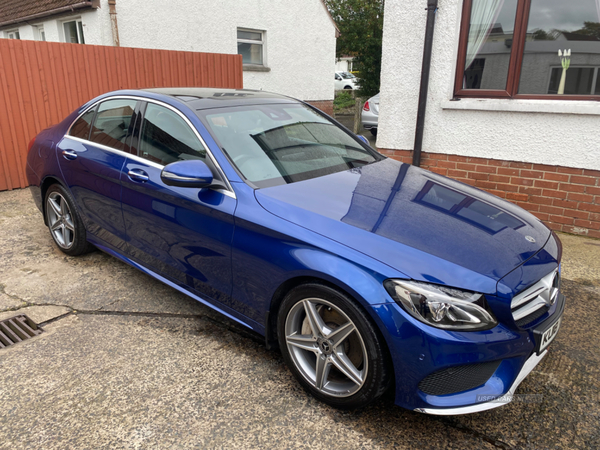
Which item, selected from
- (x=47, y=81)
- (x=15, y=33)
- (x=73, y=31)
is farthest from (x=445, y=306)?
(x=15, y=33)

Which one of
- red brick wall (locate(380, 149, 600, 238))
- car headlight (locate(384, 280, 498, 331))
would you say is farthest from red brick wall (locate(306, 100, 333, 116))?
car headlight (locate(384, 280, 498, 331))

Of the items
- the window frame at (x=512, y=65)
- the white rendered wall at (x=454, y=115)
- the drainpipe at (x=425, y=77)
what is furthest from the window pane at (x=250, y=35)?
the window frame at (x=512, y=65)

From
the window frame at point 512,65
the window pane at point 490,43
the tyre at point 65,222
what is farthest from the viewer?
the window pane at point 490,43

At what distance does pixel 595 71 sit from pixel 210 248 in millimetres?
4617

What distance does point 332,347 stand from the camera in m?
2.32

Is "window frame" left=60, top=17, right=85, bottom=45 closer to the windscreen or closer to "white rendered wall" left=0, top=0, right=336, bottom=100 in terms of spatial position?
"white rendered wall" left=0, top=0, right=336, bottom=100

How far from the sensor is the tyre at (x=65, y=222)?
4133 mm

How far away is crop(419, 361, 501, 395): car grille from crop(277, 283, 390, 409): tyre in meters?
0.21

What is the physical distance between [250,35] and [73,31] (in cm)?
459

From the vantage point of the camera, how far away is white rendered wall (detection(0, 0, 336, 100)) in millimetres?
10461

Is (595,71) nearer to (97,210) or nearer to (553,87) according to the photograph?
(553,87)

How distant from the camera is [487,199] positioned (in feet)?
10.0

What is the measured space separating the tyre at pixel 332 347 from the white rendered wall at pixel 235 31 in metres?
9.86

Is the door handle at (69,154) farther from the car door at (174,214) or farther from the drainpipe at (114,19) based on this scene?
the drainpipe at (114,19)
